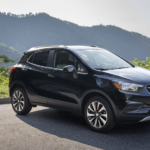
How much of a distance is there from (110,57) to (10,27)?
170513 mm

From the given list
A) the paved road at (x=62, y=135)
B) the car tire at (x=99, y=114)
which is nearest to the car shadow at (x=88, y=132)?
the paved road at (x=62, y=135)

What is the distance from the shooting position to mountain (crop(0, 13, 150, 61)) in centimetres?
15400

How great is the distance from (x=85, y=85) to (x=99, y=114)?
0.61 m

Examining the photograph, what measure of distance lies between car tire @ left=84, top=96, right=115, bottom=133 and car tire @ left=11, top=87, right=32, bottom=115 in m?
2.01

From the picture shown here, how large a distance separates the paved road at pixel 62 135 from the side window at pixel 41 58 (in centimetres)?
132

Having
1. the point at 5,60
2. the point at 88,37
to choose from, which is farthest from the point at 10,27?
the point at 5,60

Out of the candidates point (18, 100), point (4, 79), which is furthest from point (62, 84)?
point (4, 79)

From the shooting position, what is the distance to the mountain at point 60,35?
154000 millimetres

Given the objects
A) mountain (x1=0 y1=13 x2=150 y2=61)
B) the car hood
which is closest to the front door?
the car hood

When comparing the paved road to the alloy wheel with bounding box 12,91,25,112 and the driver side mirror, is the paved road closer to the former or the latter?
the alloy wheel with bounding box 12,91,25,112

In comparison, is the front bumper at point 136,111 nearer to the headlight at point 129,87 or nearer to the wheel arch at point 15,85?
the headlight at point 129,87

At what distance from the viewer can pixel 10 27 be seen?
170250 mm

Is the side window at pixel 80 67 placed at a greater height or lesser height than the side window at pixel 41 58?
lesser

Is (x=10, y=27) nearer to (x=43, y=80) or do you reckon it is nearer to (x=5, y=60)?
(x=5, y=60)
